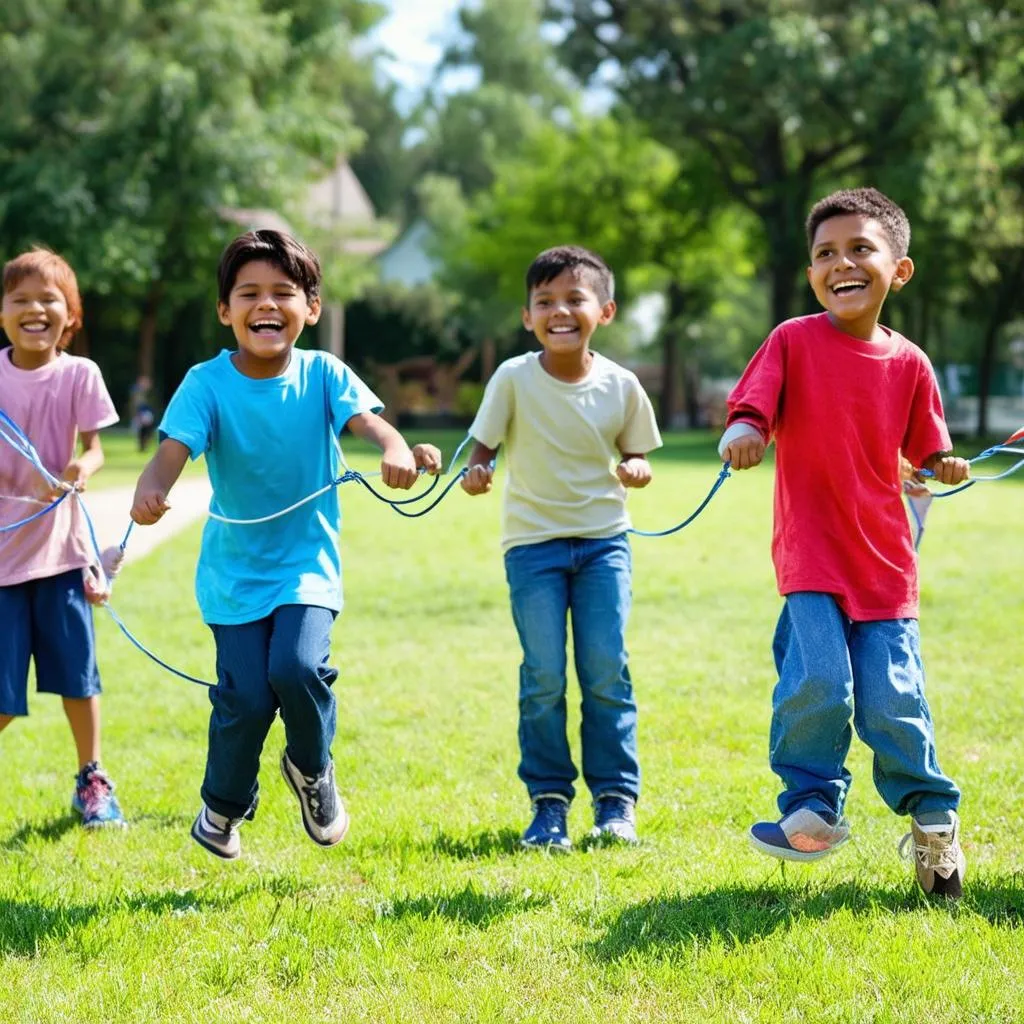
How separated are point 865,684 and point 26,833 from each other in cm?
298

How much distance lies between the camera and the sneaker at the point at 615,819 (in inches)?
194

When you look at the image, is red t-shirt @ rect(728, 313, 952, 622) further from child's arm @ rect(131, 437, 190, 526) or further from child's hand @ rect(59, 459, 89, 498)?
child's hand @ rect(59, 459, 89, 498)

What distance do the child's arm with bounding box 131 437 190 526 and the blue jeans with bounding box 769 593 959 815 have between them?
5.99ft

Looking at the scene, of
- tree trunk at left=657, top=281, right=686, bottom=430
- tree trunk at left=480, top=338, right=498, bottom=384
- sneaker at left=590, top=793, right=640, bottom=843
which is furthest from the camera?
tree trunk at left=657, top=281, right=686, bottom=430

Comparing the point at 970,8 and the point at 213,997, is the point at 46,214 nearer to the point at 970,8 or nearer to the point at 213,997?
the point at 970,8

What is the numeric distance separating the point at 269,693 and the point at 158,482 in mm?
714

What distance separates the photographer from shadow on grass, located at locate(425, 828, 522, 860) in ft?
15.9

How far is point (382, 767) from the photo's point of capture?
610 cm

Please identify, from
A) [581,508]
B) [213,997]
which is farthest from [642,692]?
[213,997]

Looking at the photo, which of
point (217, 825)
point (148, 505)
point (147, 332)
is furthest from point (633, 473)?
point (147, 332)

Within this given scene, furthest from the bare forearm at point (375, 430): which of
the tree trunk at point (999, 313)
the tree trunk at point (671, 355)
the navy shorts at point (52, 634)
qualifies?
the tree trunk at point (671, 355)

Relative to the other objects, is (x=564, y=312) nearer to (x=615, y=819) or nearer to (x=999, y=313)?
(x=615, y=819)

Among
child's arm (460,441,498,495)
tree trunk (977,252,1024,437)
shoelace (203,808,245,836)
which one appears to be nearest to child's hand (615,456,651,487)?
child's arm (460,441,498,495)

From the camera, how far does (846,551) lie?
422 cm
